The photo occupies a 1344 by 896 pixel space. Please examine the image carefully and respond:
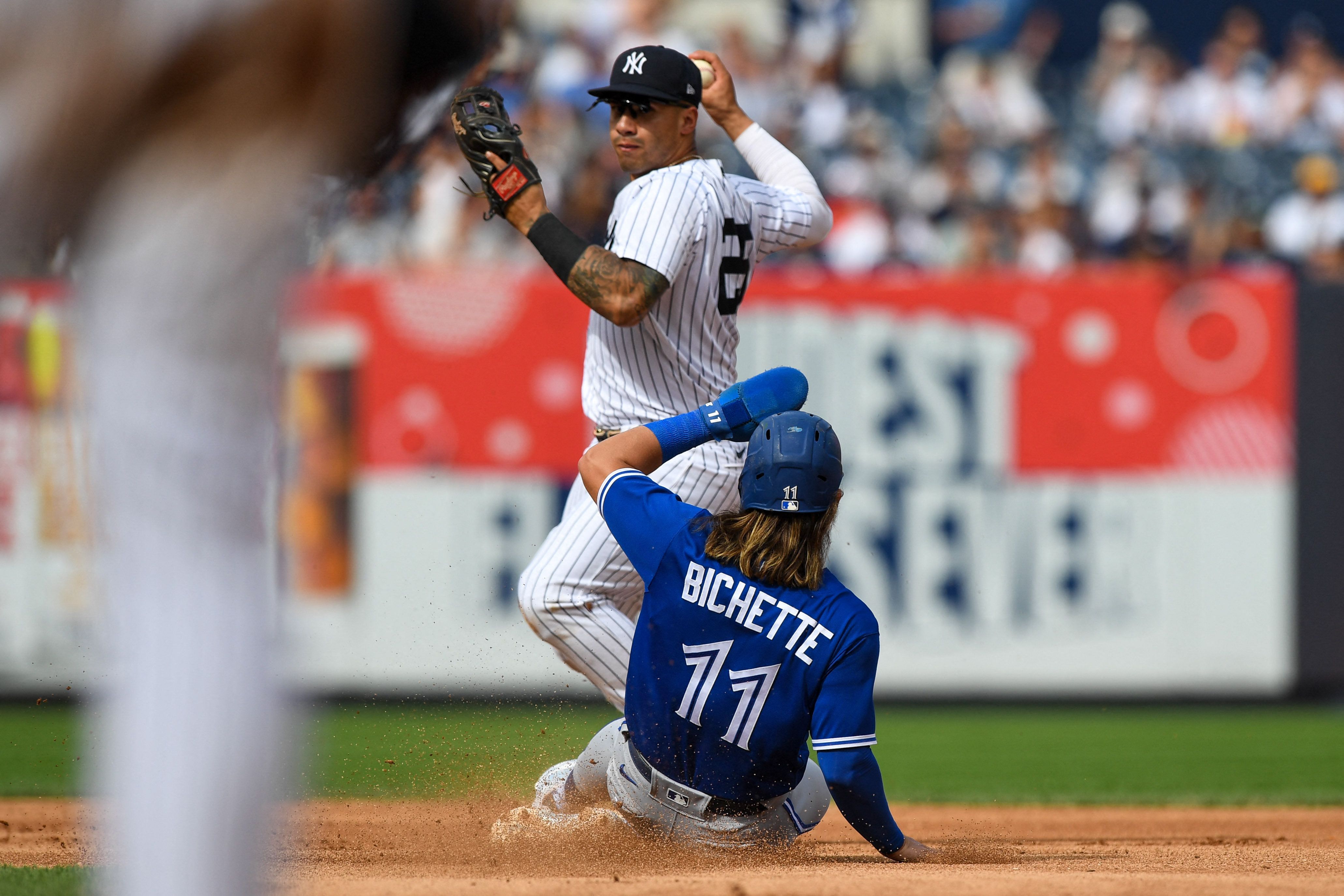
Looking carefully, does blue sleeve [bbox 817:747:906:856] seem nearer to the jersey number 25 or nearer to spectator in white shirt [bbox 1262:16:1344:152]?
the jersey number 25

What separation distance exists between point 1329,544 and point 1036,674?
69.9 inches

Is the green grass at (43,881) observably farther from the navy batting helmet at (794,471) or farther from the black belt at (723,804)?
the navy batting helmet at (794,471)

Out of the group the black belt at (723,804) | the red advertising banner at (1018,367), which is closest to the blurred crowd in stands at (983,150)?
the red advertising banner at (1018,367)

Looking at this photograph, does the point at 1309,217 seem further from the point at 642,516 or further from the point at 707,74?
the point at 642,516

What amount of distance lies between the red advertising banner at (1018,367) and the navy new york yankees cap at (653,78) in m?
4.73

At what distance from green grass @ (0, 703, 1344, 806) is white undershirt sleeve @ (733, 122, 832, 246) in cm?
173

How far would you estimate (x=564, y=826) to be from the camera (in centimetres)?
385

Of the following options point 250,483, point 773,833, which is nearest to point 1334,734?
point 773,833

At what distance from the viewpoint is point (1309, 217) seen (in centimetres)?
1096

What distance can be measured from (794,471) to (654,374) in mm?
688

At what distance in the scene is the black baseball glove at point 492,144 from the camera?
140 inches

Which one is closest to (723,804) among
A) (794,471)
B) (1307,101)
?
(794,471)

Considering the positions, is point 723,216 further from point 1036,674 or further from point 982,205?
point 982,205

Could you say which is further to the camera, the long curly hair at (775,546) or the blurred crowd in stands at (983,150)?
the blurred crowd in stands at (983,150)
